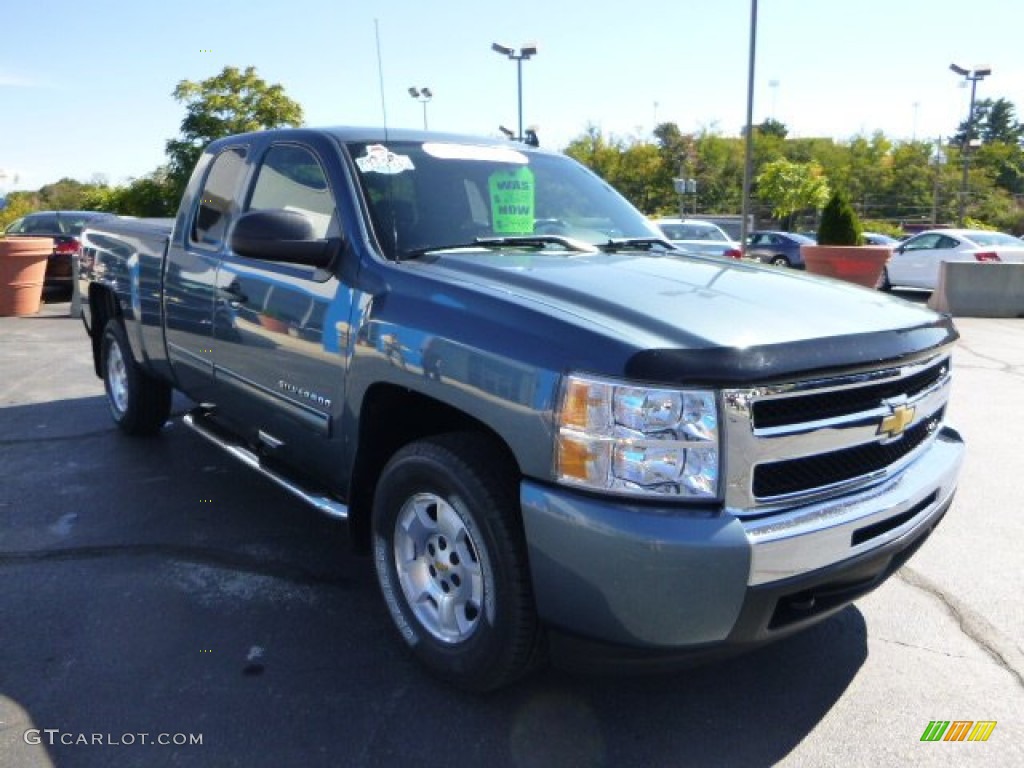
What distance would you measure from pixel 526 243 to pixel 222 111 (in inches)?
1193

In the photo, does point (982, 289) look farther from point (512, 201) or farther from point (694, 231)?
point (512, 201)

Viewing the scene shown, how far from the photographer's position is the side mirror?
3223 millimetres

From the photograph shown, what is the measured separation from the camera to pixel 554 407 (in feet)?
7.76

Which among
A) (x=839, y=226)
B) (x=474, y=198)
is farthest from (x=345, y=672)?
(x=839, y=226)

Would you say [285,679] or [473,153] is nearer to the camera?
[285,679]

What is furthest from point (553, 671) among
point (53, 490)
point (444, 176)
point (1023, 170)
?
point (1023, 170)

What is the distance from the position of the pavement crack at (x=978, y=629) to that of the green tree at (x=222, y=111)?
2891cm

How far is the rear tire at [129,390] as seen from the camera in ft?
18.9

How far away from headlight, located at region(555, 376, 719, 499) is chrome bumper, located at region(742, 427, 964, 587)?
0.66ft

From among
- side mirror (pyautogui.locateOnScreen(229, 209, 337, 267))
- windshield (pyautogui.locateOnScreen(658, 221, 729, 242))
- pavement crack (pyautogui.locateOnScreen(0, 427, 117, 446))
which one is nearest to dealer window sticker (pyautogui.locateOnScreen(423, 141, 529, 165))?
side mirror (pyautogui.locateOnScreen(229, 209, 337, 267))

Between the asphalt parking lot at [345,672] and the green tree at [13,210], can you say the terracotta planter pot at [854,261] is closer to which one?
the asphalt parking lot at [345,672]

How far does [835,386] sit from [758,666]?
1192 mm

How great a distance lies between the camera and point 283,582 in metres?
3.77

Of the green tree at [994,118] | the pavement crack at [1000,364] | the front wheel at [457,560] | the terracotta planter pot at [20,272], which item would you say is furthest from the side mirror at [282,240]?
the green tree at [994,118]
